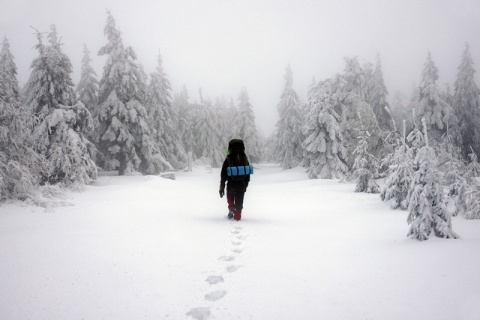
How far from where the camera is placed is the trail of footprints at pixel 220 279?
11.0 ft

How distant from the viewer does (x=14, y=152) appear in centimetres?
988

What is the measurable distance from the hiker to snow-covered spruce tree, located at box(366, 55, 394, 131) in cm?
2939

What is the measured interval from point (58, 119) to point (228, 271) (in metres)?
14.6

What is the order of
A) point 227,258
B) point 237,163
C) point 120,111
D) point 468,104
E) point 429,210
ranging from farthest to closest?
point 468,104 → point 120,111 → point 237,163 → point 429,210 → point 227,258

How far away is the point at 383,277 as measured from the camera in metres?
4.11

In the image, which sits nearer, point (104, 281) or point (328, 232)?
point (104, 281)

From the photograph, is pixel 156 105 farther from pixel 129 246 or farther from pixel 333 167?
pixel 129 246

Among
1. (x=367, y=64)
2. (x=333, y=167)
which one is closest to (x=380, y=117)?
(x=367, y=64)

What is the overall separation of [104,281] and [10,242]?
2.61 metres

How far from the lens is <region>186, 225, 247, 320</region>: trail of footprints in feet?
11.0

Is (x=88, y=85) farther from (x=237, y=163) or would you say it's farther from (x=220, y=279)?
(x=220, y=279)

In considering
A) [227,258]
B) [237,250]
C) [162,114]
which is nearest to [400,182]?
[237,250]

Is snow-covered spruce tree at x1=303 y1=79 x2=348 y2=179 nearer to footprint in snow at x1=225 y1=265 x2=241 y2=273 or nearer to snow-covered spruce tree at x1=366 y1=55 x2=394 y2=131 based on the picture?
snow-covered spruce tree at x1=366 y1=55 x2=394 y2=131

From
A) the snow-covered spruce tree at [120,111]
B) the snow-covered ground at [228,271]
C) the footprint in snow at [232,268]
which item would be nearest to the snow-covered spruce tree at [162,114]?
the snow-covered spruce tree at [120,111]
